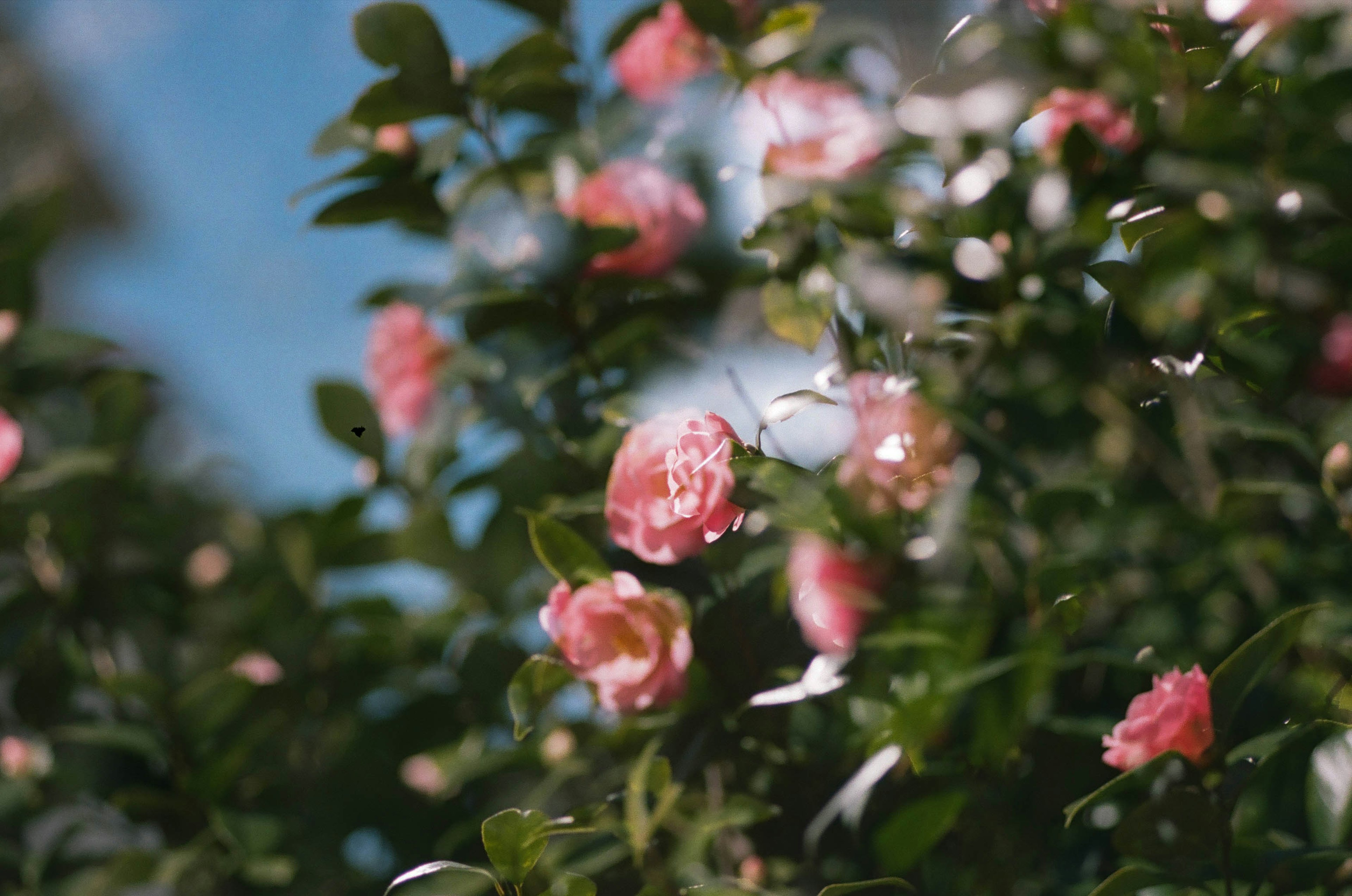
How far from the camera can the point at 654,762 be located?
553mm

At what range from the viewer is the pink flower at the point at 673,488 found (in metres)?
0.43

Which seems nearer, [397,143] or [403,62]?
[403,62]

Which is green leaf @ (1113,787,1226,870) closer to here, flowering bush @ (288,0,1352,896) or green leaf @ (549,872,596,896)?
flowering bush @ (288,0,1352,896)

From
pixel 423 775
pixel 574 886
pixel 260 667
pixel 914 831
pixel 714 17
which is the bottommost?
pixel 423 775

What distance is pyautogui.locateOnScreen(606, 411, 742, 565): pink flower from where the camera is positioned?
0.43 m

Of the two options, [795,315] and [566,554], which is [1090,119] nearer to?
[795,315]

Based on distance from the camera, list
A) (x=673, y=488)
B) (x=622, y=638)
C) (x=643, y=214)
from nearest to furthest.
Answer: (x=673, y=488), (x=622, y=638), (x=643, y=214)

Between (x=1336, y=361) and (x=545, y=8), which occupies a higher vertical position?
(x=545, y=8)

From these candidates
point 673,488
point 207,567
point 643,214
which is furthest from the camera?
point 207,567

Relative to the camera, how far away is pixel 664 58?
85 centimetres

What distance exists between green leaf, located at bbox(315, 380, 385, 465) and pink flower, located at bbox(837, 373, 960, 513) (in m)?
0.57

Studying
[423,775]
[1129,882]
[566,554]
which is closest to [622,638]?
[566,554]

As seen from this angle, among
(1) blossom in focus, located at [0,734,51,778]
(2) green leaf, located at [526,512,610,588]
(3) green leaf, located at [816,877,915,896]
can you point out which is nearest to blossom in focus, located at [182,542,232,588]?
(1) blossom in focus, located at [0,734,51,778]

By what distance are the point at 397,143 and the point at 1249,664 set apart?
74 centimetres
